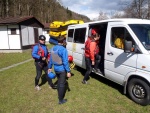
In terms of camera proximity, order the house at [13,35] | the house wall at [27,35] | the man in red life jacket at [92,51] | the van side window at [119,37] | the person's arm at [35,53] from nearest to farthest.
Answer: the van side window at [119,37] < the person's arm at [35,53] < the man in red life jacket at [92,51] < the house at [13,35] < the house wall at [27,35]

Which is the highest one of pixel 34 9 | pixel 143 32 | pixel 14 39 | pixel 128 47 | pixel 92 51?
pixel 34 9

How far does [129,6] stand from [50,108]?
2241 cm

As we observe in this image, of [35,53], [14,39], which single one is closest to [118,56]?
[35,53]


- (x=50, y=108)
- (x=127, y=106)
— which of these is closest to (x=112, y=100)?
(x=127, y=106)

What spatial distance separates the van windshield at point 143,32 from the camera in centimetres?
458

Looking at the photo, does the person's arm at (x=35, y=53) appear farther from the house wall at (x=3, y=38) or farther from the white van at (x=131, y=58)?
the house wall at (x=3, y=38)

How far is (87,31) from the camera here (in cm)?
721

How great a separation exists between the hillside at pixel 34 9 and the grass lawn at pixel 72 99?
2850 cm

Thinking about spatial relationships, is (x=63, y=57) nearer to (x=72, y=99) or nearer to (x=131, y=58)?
(x=72, y=99)

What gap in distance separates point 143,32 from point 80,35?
346 centimetres

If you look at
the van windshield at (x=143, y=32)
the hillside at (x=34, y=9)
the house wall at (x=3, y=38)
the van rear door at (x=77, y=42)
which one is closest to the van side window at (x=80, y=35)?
the van rear door at (x=77, y=42)

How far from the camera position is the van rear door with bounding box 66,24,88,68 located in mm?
7500

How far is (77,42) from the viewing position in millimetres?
8055

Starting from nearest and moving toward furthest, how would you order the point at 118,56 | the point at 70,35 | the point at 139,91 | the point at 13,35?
the point at 139,91
the point at 118,56
the point at 70,35
the point at 13,35
